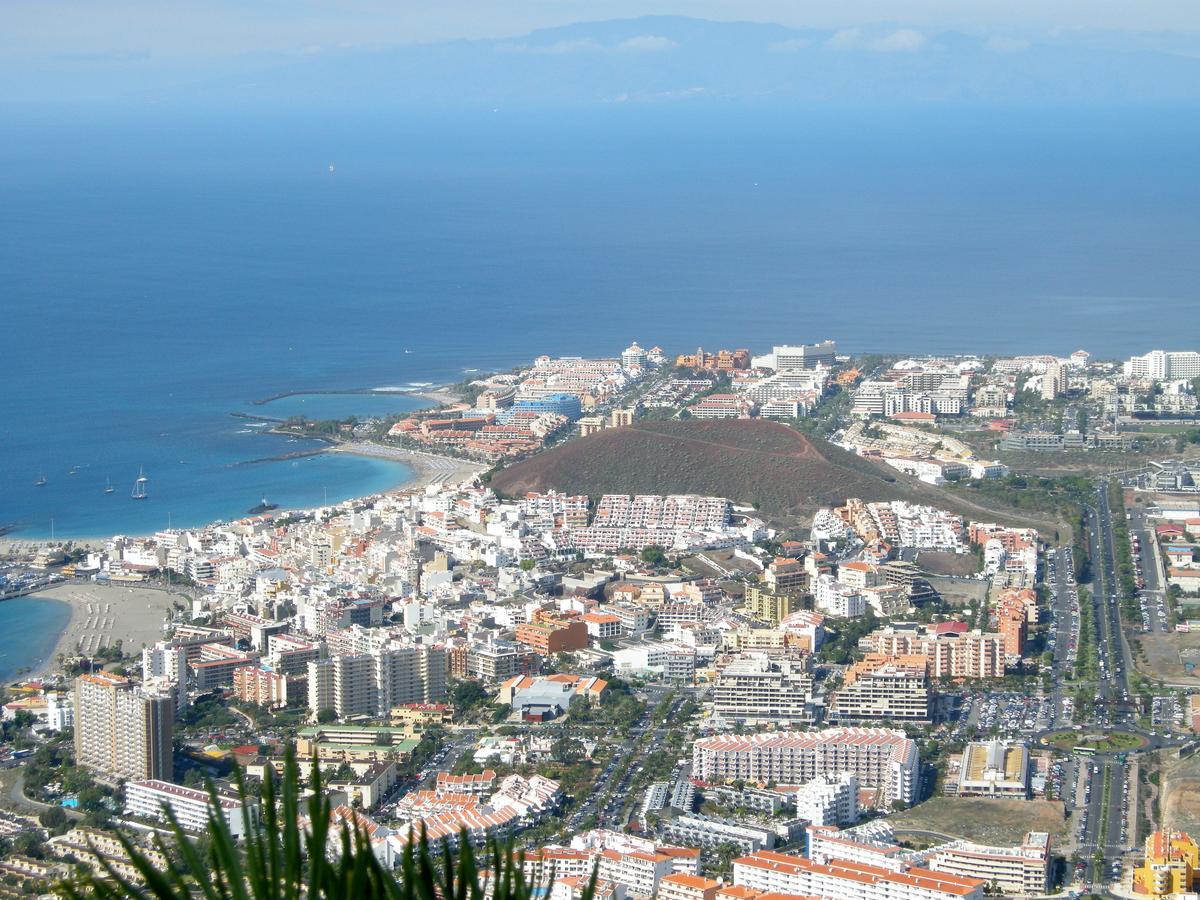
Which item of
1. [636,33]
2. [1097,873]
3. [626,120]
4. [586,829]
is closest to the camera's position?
[1097,873]

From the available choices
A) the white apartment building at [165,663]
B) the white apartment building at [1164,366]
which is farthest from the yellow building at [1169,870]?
the white apartment building at [1164,366]

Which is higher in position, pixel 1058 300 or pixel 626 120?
pixel 626 120

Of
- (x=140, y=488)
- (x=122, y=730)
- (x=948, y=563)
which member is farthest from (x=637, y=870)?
(x=140, y=488)

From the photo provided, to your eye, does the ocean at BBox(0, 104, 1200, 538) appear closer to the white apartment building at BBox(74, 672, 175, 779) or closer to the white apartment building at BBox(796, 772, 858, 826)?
the white apartment building at BBox(74, 672, 175, 779)

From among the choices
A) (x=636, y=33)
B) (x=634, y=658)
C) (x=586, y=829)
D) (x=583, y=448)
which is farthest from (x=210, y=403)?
(x=636, y=33)

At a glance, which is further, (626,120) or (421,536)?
(626,120)

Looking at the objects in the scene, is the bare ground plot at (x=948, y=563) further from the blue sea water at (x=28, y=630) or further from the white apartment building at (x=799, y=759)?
the blue sea water at (x=28, y=630)

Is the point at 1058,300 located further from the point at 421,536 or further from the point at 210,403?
the point at 421,536

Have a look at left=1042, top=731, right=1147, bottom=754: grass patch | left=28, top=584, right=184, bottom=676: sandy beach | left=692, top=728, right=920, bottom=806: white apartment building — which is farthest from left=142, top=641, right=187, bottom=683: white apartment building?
left=1042, top=731, right=1147, bottom=754: grass patch
